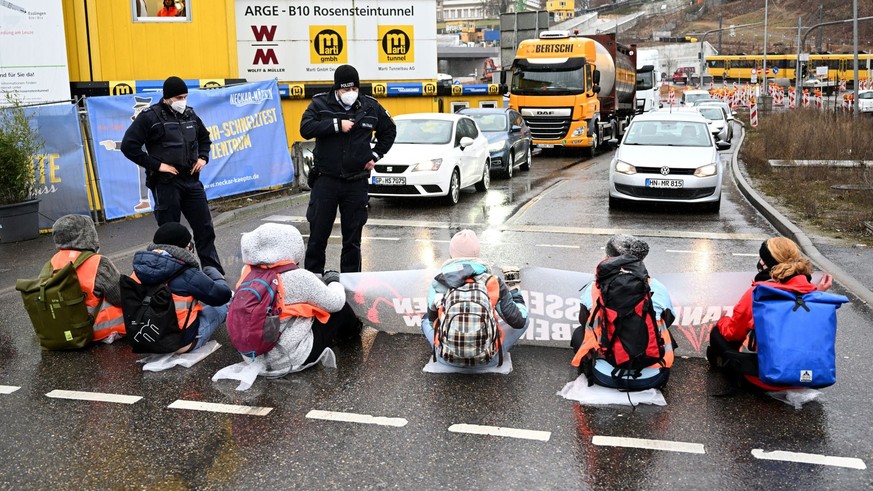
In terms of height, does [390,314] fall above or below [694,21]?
below

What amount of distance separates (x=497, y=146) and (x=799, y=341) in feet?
46.6

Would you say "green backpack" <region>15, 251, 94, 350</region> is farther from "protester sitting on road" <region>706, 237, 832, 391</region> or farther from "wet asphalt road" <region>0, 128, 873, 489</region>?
"protester sitting on road" <region>706, 237, 832, 391</region>

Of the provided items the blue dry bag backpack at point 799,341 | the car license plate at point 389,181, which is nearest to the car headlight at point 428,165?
the car license plate at point 389,181

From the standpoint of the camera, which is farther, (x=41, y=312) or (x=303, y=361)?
(x=41, y=312)

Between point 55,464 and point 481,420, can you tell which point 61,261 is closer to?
point 55,464

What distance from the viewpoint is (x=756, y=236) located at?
1188cm

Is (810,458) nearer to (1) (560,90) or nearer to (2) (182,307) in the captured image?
(2) (182,307)

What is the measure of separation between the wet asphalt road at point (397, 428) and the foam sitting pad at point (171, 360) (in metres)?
0.06

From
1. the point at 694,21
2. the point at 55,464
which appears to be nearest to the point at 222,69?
the point at 55,464

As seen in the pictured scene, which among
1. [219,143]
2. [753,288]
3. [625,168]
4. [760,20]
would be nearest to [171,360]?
[753,288]

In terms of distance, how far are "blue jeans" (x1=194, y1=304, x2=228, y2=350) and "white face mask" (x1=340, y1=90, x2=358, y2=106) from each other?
2.25 m

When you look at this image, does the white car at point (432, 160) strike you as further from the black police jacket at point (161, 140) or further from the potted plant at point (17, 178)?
the black police jacket at point (161, 140)

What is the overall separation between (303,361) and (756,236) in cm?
796

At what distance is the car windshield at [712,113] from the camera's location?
33125 millimetres
